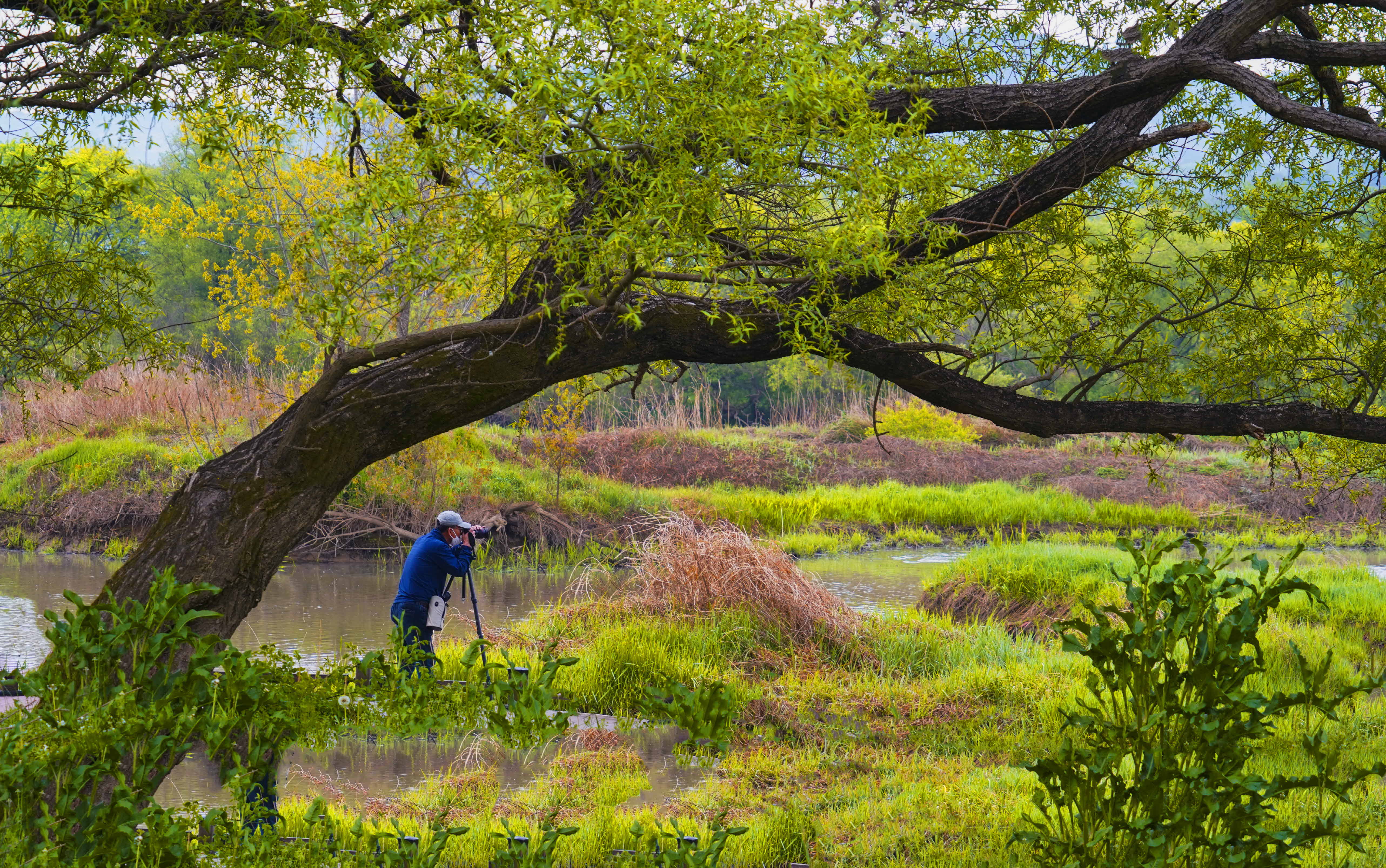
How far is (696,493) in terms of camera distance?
62.1 ft

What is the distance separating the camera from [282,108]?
461cm

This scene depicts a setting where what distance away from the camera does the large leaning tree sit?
3.21 meters

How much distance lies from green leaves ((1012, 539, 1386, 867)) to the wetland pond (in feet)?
8.74

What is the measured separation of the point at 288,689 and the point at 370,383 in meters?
1.43

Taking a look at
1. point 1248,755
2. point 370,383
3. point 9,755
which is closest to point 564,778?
point 370,383

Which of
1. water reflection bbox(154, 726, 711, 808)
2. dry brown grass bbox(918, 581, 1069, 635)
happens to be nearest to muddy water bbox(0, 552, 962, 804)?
water reflection bbox(154, 726, 711, 808)

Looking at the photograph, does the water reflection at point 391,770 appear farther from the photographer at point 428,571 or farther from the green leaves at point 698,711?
the green leaves at point 698,711

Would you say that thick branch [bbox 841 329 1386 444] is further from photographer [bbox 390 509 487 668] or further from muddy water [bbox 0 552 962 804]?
photographer [bbox 390 509 487 668]

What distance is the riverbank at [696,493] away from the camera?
15.3 metres

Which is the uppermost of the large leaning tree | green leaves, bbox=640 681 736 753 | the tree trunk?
the large leaning tree

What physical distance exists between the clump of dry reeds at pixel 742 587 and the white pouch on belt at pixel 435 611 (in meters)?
1.94

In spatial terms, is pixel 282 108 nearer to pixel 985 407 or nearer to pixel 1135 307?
pixel 985 407

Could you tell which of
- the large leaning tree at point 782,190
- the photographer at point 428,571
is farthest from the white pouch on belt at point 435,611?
the large leaning tree at point 782,190

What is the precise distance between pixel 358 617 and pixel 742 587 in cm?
467
